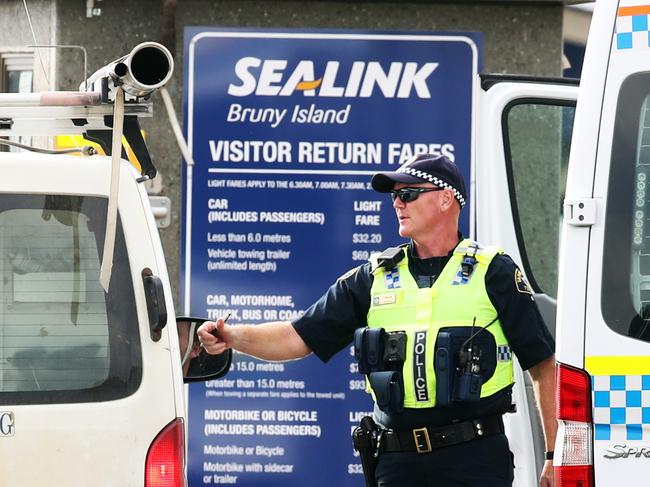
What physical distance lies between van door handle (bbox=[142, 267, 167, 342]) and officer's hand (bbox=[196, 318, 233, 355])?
2.25ft

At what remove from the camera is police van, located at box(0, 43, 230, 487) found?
3.39m

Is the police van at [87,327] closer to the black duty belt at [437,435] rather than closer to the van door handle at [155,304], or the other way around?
the van door handle at [155,304]

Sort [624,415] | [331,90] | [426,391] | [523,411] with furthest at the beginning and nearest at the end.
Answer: [331,90], [523,411], [426,391], [624,415]

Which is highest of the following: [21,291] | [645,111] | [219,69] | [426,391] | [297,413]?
[219,69]

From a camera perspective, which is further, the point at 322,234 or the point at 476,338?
the point at 322,234

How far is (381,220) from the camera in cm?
644

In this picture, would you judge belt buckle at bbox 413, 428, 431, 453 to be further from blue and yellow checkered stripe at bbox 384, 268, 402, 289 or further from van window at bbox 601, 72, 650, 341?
van window at bbox 601, 72, 650, 341

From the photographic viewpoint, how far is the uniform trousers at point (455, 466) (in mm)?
4043

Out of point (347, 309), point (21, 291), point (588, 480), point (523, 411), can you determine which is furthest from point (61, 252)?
point (523, 411)

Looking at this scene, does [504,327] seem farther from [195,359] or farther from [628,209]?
[195,359]

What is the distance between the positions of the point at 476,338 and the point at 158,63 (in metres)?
1.30

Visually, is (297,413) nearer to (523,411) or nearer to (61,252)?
(523,411)

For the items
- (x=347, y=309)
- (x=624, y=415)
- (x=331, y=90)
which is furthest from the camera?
(x=331, y=90)

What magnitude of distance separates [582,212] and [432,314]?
75 centimetres
